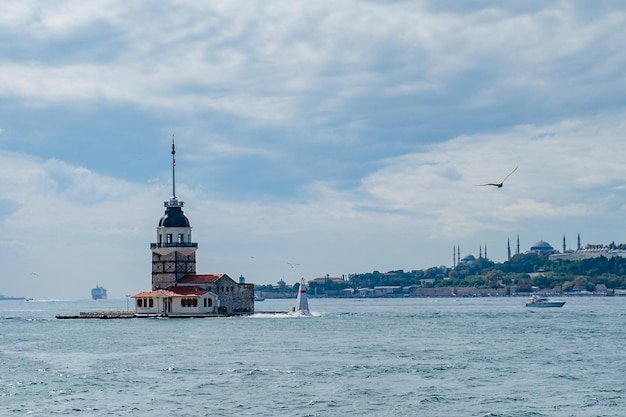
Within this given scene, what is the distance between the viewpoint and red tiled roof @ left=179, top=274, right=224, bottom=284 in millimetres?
127375

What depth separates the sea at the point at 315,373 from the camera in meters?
46.8

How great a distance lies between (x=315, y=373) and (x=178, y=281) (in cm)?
7173

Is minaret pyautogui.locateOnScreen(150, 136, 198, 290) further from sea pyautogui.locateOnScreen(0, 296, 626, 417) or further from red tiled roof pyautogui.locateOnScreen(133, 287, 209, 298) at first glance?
sea pyautogui.locateOnScreen(0, 296, 626, 417)

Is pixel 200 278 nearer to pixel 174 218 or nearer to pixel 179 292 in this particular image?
pixel 179 292

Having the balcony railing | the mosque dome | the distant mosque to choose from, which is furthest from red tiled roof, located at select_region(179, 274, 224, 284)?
the mosque dome

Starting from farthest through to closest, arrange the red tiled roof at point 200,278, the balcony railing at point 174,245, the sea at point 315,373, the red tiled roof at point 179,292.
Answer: the balcony railing at point 174,245
the red tiled roof at point 200,278
the red tiled roof at point 179,292
the sea at point 315,373

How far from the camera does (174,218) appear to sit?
129250 millimetres

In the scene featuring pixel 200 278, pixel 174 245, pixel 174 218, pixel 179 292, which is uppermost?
pixel 174 218

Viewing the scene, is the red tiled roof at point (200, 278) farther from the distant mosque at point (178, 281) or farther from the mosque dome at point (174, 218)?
the mosque dome at point (174, 218)

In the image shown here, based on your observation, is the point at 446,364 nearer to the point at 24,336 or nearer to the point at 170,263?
→ the point at 24,336

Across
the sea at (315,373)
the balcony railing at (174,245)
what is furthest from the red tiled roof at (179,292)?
the sea at (315,373)

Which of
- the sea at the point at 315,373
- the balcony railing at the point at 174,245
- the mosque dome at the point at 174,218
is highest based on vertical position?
the mosque dome at the point at 174,218

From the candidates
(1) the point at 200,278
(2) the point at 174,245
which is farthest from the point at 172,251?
(1) the point at 200,278

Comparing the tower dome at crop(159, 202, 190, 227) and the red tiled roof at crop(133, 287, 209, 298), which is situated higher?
the tower dome at crop(159, 202, 190, 227)
